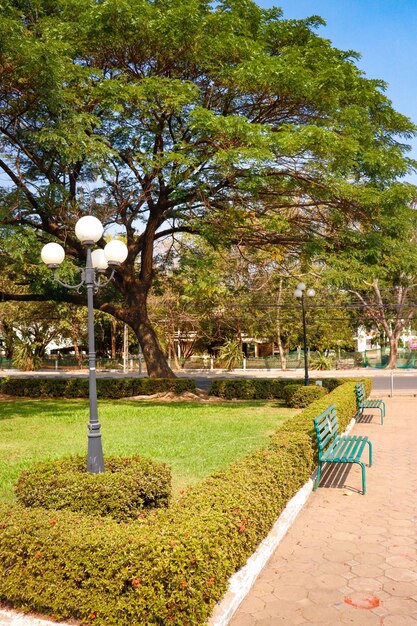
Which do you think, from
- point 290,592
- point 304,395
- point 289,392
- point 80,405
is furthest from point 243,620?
point 80,405

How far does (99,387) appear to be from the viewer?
71.5 feet

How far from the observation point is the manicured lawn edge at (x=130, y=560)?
3508 millimetres

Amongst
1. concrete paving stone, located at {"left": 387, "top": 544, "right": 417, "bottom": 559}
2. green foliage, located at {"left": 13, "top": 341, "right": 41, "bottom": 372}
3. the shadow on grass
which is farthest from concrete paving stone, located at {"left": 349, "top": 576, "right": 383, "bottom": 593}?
green foliage, located at {"left": 13, "top": 341, "right": 41, "bottom": 372}

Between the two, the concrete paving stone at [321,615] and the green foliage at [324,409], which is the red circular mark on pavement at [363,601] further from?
the green foliage at [324,409]

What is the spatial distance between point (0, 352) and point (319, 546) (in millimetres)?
62529

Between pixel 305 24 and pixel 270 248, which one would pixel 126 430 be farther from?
pixel 305 24

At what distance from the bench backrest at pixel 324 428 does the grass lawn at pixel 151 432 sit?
1646 millimetres

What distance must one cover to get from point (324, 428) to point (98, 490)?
14.6ft

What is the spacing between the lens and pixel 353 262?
48.0ft

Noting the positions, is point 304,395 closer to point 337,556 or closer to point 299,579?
point 337,556

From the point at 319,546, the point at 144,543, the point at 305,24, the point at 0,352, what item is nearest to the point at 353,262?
the point at 305,24

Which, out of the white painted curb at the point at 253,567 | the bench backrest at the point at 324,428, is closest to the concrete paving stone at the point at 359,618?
the white painted curb at the point at 253,567

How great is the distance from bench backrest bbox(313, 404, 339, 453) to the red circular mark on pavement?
10.9ft

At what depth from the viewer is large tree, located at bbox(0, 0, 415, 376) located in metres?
12.6
